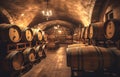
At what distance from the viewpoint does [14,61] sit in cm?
425

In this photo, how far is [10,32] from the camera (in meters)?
4.41

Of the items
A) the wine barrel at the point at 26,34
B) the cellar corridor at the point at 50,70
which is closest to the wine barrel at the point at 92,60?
the cellar corridor at the point at 50,70

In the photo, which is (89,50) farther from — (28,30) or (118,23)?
(28,30)

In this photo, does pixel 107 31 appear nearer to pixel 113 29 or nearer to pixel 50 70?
pixel 113 29

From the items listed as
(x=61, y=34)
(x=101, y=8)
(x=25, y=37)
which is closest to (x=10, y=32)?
(x=25, y=37)

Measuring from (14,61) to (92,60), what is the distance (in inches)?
107

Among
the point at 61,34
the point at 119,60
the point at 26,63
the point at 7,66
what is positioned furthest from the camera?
the point at 61,34

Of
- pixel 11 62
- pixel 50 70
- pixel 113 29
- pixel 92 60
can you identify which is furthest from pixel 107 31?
pixel 11 62

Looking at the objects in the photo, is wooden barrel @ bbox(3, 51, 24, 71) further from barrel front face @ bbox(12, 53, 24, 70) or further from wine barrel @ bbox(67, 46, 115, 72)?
wine barrel @ bbox(67, 46, 115, 72)

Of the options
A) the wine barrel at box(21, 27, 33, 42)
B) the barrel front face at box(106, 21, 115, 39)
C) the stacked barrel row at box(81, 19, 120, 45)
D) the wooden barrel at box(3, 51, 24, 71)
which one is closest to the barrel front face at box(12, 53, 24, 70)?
the wooden barrel at box(3, 51, 24, 71)

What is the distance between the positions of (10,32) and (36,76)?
1.85 m

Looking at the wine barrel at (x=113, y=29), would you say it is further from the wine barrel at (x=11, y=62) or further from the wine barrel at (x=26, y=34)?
the wine barrel at (x=26, y=34)

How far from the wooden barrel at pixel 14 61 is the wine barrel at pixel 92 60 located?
1966 mm

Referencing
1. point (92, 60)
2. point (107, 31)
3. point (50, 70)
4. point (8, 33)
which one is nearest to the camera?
point (92, 60)
